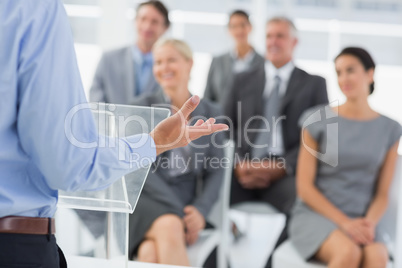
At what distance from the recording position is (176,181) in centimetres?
278

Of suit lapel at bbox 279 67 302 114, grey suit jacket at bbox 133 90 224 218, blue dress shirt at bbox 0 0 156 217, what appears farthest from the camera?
suit lapel at bbox 279 67 302 114

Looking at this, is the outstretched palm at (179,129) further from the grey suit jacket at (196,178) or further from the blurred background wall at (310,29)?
the blurred background wall at (310,29)

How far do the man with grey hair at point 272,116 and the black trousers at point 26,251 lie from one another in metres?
2.35

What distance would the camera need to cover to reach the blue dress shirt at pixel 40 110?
102cm

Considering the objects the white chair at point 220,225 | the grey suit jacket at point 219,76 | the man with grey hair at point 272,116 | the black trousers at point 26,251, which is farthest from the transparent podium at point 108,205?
the grey suit jacket at point 219,76

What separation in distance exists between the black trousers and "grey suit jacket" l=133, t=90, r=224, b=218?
1.58m

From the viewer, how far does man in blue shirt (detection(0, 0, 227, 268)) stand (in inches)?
40.3

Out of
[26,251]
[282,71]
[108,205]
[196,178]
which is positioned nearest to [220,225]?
[196,178]

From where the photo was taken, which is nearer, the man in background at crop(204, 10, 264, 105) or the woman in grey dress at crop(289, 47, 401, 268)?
the woman in grey dress at crop(289, 47, 401, 268)

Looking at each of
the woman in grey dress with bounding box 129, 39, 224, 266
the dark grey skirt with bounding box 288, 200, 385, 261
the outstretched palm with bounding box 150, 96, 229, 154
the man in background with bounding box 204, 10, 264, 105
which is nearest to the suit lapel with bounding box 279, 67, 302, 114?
the man in background with bounding box 204, 10, 264, 105

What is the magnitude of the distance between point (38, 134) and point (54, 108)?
2.1 inches

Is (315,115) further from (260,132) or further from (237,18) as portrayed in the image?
(237,18)

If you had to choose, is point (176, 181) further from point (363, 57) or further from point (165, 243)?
point (363, 57)

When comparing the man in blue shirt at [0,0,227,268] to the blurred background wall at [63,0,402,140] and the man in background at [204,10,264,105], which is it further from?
the blurred background wall at [63,0,402,140]
